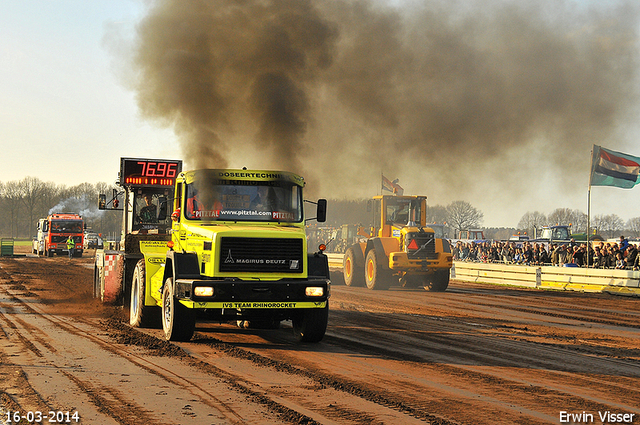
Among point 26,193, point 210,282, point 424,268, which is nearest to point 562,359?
point 210,282

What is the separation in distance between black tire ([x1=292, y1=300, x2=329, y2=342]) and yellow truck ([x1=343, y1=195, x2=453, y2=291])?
430 inches

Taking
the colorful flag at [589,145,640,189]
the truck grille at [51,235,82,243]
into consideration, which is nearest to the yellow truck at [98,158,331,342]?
the colorful flag at [589,145,640,189]

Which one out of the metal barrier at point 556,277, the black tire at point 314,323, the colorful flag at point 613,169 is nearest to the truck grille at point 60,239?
the metal barrier at point 556,277

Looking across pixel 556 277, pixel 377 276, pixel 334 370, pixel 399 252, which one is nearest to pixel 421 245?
pixel 399 252

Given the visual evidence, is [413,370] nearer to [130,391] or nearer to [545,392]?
[545,392]

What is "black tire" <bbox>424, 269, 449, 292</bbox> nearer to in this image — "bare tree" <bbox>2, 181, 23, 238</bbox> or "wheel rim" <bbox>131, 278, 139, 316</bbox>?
"wheel rim" <bbox>131, 278, 139, 316</bbox>

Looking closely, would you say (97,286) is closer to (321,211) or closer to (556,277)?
(321,211)

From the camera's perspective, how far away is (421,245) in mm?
20156

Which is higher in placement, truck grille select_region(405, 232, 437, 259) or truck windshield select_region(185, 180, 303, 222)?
truck windshield select_region(185, 180, 303, 222)

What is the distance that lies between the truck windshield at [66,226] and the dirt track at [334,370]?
3405 cm

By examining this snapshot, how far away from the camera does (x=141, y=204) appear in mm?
14531

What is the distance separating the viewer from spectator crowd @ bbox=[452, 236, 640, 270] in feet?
76.6

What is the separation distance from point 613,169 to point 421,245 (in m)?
8.99

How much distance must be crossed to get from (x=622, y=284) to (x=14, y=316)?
54.1 ft
